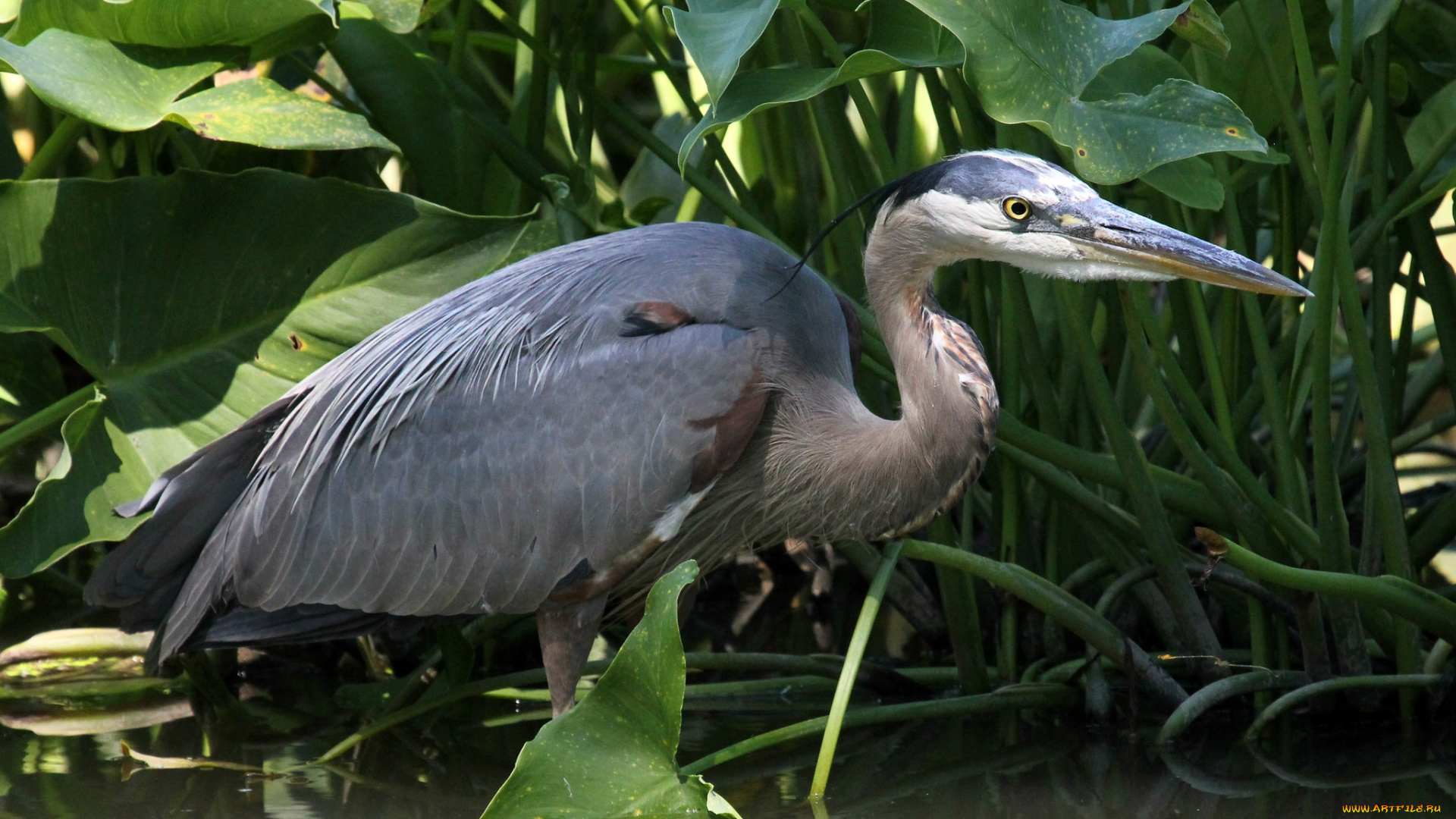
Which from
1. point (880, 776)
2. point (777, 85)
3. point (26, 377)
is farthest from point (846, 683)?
point (26, 377)

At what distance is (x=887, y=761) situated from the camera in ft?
9.79

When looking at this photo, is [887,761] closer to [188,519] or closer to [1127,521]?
[1127,521]

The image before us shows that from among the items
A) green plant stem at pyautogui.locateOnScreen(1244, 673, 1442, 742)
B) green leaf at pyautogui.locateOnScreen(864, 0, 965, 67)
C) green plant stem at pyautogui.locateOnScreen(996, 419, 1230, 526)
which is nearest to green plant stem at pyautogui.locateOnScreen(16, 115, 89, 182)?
green leaf at pyautogui.locateOnScreen(864, 0, 965, 67)

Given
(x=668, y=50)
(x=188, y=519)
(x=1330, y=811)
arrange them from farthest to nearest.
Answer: (x=668, y=50) → (x=188, y=519) → (x=1330, y=811)

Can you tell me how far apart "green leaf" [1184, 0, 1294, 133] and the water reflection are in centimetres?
132

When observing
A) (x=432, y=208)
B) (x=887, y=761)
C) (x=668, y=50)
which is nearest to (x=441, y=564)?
(x=432, y=208)

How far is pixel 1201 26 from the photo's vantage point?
2.30 metres

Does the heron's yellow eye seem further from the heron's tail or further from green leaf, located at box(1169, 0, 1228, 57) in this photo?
the heron's tail

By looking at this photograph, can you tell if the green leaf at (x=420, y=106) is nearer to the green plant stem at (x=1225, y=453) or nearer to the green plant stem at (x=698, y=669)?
the green plant stem at (x=698, y=669)

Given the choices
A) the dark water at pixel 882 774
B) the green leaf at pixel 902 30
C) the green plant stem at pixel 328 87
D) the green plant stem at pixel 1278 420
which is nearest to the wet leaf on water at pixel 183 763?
the dark water at pixel 882 774

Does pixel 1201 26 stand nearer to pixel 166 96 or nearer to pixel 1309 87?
pixel 1309 87

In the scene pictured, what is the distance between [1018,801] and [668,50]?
9.42 ft

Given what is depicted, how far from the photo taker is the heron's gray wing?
2631 millimetres

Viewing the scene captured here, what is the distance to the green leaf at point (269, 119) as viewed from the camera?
2.77 meters
